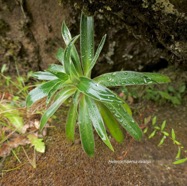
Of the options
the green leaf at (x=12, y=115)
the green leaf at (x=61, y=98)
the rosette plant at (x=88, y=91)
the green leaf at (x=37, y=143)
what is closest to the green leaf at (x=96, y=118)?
the rosette plant at (x=88, y=91)

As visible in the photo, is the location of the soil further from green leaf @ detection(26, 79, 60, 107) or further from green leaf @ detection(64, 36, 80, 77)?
green leaf @ detection(64, 36, 80, 77)

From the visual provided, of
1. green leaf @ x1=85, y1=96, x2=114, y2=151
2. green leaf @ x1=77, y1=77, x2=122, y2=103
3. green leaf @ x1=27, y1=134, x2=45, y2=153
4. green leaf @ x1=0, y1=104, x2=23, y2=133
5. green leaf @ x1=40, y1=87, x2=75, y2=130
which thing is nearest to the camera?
green leaf @ x1=77, y1=77, x2=122, y2=103

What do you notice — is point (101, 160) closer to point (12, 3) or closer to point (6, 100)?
point (6, 100)

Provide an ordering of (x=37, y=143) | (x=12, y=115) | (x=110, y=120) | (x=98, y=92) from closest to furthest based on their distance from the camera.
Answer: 1. (x=98, y=92)
2. (x=110, y=120)
3. (x=37, y=143)
4. (x=12, y=115)

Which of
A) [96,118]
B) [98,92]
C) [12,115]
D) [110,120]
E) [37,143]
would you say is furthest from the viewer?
[12,115]

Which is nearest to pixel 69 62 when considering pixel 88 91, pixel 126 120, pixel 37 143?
pixel 88 91

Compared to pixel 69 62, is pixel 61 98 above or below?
below

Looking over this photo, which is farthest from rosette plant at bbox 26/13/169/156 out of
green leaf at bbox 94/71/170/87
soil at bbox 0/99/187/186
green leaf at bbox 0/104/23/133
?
green leaf at bbox 0/104/23/133

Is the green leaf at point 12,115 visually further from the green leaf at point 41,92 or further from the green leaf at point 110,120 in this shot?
the green leaf at point 110,120

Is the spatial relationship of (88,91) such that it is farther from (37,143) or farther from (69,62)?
(37,143)
